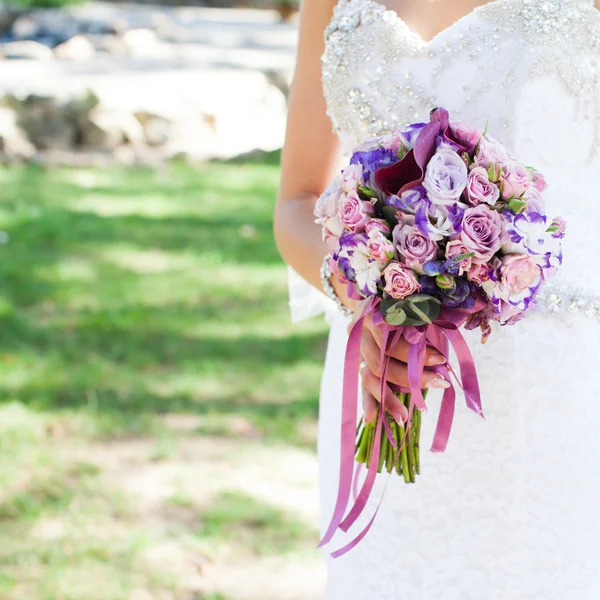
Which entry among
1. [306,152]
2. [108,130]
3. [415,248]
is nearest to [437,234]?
[415,248]

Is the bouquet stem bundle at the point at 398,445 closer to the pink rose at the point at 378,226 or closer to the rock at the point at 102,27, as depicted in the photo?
the pink rose at the point at 378,226

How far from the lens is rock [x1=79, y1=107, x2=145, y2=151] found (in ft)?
33.5

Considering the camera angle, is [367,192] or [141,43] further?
[141,43]

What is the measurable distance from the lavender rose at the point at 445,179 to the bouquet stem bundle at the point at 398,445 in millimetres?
433

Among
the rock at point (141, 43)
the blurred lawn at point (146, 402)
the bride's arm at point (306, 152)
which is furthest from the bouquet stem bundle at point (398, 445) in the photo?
the rock at point (141, 43)

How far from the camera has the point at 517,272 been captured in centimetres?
155

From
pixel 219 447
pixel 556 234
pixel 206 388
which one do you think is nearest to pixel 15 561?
pixel 219 447

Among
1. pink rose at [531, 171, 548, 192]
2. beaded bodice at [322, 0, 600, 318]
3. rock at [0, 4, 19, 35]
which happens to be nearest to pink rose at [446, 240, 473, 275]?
pink rose at [531, 171, 548, 192]

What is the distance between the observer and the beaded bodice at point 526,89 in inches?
77.3

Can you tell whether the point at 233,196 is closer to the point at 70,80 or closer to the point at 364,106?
the point at 70,80

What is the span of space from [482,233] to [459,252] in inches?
1.9

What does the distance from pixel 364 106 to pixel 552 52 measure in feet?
1.33

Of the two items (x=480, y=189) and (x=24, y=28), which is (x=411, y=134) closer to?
(x=480, y=189)

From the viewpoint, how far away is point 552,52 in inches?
77.2
